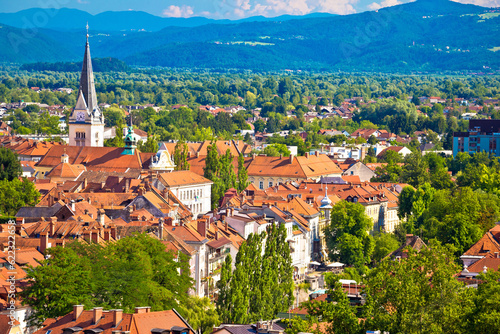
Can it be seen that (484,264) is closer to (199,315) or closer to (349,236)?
(349,236)

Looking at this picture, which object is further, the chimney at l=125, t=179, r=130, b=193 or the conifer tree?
the chimney at l=125, t=179, r=130, b=193

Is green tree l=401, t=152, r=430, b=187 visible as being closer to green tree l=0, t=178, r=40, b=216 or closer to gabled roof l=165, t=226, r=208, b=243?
green tree l=0, t=178, r=40, b=216

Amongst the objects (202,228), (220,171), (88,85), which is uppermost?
(88,85)

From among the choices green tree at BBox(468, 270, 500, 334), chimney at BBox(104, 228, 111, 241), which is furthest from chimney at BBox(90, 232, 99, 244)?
green tree at BBox(468, 270, 500, 334)

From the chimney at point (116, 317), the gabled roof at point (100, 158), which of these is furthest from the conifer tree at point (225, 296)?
the gabled roof at point (100, 158)

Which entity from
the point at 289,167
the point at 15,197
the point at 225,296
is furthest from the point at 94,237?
the point at 289,167

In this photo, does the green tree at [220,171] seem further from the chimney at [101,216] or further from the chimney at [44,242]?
the chimney at [44,242]

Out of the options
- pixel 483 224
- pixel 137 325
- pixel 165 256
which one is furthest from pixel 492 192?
pixel 137 325

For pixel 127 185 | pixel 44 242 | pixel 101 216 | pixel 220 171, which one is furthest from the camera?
pixel 220 171
